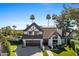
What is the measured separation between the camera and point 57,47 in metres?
9.13

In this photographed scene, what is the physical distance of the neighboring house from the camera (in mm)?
9109

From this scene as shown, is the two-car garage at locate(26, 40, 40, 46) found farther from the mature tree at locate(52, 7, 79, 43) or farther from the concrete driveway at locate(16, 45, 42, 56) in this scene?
the mature tree at locate(52, 7, 79, 43)

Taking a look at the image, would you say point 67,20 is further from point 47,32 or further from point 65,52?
Result: point 65,52

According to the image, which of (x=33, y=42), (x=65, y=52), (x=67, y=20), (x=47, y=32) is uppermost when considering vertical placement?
(x=67, y=20)

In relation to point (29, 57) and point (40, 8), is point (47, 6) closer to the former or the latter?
point (40, 8)

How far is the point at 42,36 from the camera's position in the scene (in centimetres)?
912

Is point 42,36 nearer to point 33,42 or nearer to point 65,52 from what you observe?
point 33,42

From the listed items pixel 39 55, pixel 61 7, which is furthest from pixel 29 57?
pixel 61 7

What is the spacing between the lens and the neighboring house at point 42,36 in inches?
359

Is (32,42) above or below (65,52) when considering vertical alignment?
above

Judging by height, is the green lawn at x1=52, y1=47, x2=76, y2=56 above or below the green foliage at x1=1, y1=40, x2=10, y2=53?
below

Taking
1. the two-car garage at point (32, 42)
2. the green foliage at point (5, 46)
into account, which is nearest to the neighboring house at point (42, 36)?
the two-car garage at point (32, 42)

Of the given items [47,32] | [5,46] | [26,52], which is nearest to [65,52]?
[47,32]

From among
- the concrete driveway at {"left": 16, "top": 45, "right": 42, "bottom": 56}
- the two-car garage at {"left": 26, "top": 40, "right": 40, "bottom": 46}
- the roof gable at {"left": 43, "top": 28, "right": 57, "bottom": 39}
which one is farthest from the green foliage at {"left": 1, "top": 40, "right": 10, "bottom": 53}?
the roof gable at {"left": 43, "top": 28, "right": 57, "bottom": 39}
